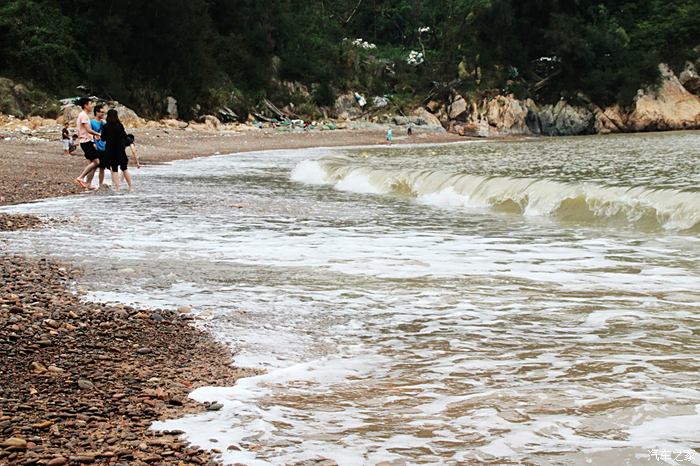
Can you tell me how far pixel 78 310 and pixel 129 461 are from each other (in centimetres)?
262

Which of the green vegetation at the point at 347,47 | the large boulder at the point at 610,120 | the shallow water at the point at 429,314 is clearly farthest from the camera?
the large boulder at the point at 610,120

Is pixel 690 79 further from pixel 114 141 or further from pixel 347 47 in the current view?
pixel 114 141

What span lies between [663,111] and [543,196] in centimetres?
4488

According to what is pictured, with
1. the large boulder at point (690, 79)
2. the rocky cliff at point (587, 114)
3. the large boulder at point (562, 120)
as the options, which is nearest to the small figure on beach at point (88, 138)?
the rocky cliff at point (587, 114)

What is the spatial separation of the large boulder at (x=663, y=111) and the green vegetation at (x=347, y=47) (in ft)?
4.14

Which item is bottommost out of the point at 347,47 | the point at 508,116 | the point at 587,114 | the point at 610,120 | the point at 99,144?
the point at 99,144

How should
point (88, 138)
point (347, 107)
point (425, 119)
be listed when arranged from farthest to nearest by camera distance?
point (347, 107)
point (425, 119)
point (88, 138)

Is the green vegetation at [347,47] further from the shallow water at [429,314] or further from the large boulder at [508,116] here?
the shallow water at [429,314]

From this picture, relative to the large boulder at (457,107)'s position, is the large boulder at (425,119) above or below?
below

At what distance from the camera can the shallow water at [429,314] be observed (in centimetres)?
344

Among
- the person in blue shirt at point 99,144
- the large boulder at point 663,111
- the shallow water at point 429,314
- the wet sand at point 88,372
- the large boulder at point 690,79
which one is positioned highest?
the large boulder at point 690,79

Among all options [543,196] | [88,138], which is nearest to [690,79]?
[543,196]

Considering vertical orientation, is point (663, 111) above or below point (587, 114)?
above

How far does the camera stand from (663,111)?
54031mm
